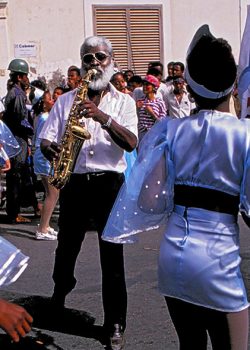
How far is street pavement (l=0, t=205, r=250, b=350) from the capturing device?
496 cm

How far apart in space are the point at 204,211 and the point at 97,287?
3.11 meters

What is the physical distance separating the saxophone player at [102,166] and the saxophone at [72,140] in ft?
0.15

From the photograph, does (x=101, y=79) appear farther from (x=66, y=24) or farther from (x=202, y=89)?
(x=66, y=24)

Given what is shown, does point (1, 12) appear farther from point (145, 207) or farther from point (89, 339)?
point (145, 207)

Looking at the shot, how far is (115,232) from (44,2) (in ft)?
38.8

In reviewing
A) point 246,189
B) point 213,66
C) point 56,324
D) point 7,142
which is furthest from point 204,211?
point 7,142

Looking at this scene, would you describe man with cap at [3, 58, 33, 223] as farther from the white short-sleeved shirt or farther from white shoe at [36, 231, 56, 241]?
the white short-sleeved shirt

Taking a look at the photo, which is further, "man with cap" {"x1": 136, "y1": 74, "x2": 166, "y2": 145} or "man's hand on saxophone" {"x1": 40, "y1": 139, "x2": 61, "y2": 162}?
"man with cap" {"x1": 136, "y1": 74, "x2": 166, "y2": 145}

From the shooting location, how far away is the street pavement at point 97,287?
4.96 metres

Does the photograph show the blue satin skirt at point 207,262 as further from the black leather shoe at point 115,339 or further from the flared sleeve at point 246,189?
Answer: the black leather shoe at point 115,339

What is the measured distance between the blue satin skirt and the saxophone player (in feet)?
4.97

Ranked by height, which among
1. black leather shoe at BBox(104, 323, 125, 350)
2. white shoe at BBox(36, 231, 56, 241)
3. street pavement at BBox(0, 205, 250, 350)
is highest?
black leather shoe at BBox(104, 323, 125, 350)

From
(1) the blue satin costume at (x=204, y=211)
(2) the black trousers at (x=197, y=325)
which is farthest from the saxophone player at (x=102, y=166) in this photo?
(2) the black trousers at (x=197, y=325)

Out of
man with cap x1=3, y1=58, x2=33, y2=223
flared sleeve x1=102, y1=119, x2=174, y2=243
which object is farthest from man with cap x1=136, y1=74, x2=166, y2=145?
flared sleeve x1=102, y1=119, x2=174, y2=243
